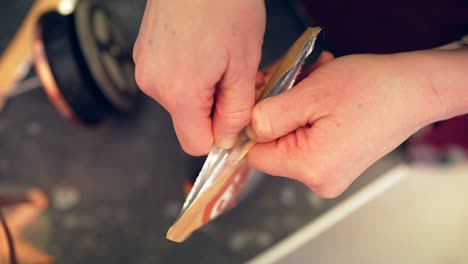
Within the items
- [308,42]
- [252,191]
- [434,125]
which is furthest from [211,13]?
[252,191]

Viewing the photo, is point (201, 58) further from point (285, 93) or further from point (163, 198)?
point (163, 198)

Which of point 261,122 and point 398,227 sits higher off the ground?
point 261,122

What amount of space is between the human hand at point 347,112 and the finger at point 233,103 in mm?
14

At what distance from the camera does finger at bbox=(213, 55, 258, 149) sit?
1.29 feet

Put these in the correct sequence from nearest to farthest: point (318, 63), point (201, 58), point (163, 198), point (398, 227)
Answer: point (201, 58) → point (318, 63) → point (398, 227) → point (163, 198)

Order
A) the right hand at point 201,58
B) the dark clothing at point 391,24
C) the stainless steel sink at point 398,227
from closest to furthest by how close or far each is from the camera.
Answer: the right hand at point 201,58 < the dark clothing at point 391,24 < the stainless steel sink at point 398,227

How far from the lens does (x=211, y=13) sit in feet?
1.24

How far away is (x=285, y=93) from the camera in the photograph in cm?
42

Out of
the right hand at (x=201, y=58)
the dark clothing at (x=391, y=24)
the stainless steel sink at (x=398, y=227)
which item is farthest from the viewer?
the stainless steel sink at (x=398, y=227)

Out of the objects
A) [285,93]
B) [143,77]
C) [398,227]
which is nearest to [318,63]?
[285,93]

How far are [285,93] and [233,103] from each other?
0.06m

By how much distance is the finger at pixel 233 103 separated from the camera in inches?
15.5

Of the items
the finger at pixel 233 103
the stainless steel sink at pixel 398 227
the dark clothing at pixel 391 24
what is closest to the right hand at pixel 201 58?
the finger at pixel 233 103

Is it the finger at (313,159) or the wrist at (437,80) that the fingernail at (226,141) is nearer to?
the finger at (313,159)
